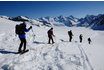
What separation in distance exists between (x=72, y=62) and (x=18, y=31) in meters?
4.58

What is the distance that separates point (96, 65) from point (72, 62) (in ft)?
4.26

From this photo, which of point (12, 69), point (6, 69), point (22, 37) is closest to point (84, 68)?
point (12, 69)

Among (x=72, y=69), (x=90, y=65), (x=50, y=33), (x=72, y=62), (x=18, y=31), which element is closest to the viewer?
(x=72, y=69)

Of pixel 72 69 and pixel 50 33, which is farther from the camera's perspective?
pixel 50 33

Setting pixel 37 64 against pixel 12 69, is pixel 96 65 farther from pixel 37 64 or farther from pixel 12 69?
pixel 12 69

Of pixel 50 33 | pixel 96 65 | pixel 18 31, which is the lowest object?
pixel 96 65

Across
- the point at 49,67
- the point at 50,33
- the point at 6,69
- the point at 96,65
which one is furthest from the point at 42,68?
the point at 50,33

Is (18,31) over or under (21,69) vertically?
over

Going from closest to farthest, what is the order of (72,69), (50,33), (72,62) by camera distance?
(72,69) < (72,62) < (50,33)

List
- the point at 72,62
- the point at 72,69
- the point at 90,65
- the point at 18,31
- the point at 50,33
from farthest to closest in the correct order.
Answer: the point at 50,33 < the point at 18,31 < the point at 72,62 < the point at 90,65 < the point at 72,69

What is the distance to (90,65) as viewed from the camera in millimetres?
4652

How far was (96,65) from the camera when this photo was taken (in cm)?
472

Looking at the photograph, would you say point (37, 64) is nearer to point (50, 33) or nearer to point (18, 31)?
point (18, 31)

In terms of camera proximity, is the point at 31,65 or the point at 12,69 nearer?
the point at 12,69
